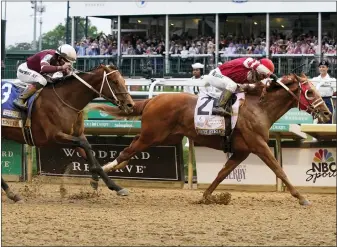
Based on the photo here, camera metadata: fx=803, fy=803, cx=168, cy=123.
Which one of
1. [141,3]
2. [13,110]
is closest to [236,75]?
[13,110]

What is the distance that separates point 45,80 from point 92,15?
17.0 meters

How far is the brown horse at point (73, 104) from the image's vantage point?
1058cm

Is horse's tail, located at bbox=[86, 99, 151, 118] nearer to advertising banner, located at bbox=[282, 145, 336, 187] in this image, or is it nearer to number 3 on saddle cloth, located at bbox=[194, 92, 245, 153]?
number 3 on saddle cloth, located at bbox=[194, 92, 245, 153]

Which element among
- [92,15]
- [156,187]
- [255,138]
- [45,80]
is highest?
[92,15]

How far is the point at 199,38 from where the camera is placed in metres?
26.2

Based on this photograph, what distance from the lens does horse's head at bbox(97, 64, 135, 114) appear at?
10.6 meters

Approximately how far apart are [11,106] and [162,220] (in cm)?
329

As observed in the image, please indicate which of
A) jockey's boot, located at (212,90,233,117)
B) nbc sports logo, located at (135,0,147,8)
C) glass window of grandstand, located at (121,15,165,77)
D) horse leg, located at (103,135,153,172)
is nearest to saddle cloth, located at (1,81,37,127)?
horse leg, located at (103,135,153,172)

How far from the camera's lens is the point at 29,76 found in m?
10.8

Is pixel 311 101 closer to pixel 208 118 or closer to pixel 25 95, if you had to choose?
pixel 208 118

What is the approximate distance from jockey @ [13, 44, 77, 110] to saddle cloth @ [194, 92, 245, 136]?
5.99ft

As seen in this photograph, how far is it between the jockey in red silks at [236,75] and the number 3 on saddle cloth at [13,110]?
7.93 feet

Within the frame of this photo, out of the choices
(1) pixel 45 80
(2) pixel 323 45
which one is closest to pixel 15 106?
(1) pixel 45 80

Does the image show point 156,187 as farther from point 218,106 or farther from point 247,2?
point 247,2
